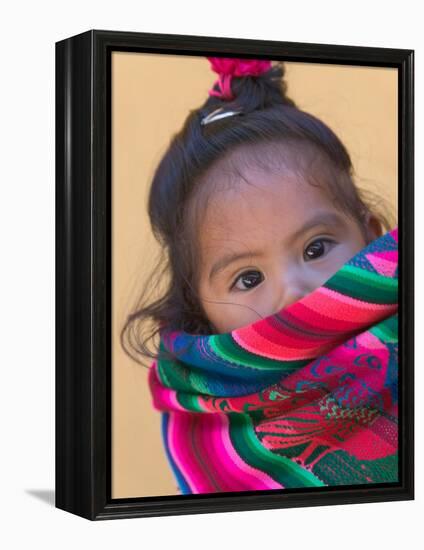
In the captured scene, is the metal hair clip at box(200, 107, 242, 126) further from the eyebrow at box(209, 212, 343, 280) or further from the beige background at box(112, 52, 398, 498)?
the eyebrow at box(209, 212, 343, 280)

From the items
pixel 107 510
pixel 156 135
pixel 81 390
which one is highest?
pixel 156 135

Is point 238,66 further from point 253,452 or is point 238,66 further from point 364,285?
point 253,452

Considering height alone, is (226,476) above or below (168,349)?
below

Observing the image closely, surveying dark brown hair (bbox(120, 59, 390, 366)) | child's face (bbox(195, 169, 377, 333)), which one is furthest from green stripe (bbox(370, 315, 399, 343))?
dark brown hair (bbox(120, 59, 390, 366))

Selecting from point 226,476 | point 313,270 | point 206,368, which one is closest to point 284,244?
point 313,270

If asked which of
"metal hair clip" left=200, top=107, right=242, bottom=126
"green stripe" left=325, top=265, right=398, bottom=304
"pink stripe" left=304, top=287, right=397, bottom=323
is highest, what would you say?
"metal hair clip" left=200, top=107, right=242, bottom=126

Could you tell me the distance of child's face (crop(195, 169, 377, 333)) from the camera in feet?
16.2

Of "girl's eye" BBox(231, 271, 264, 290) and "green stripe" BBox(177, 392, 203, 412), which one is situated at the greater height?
"girl's eye" BBox(231, 271, 264, 290)

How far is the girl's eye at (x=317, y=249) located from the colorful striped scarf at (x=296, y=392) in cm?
9

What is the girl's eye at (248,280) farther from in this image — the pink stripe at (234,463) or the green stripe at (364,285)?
the pink stripe at (234,463)

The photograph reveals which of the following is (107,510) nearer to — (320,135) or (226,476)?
(226,476)

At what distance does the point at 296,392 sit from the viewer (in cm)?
507

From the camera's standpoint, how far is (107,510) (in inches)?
189

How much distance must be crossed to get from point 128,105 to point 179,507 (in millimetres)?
1290
